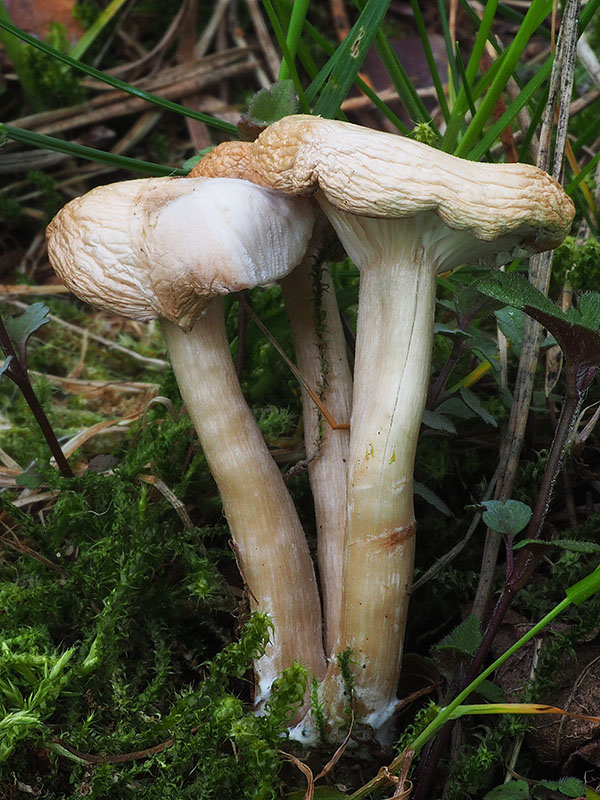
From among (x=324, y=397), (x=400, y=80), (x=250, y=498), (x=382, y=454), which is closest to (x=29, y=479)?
(x=250, y=498)

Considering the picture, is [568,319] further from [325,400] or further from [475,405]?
[325,400]

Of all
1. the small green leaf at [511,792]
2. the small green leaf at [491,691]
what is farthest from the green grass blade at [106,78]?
the small green leaf at [511,792]

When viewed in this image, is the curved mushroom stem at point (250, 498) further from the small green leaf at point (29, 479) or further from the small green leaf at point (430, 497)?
the small green leaf at point (29, 479)

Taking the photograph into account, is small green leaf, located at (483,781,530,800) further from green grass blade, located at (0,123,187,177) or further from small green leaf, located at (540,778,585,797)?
green grass blade, located at (0,123,187,177)

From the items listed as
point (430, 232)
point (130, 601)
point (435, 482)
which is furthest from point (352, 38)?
point (130, 601)

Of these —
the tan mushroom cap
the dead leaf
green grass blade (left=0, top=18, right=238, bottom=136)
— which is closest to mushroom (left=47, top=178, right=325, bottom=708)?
the tan mushroom cap
